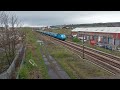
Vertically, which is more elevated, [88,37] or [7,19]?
[7,19]

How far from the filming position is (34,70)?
1340cm

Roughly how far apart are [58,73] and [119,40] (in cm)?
2255
